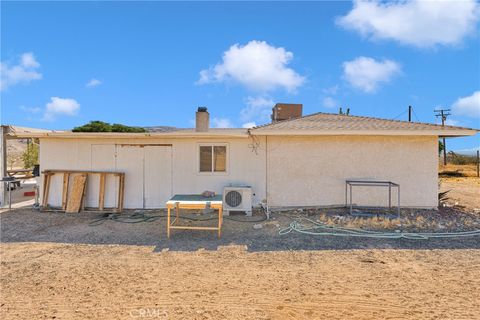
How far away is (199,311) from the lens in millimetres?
3008

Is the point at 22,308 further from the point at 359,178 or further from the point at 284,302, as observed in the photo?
the point at 359,178

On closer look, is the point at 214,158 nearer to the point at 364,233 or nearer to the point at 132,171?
the point at 132,171

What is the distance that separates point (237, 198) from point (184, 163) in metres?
1.97

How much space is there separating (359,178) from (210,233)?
4.69 metres

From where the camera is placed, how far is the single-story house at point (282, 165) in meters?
8.03

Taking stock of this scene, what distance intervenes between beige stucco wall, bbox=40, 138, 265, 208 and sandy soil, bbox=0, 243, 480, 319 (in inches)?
125

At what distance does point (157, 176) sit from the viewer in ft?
27.1

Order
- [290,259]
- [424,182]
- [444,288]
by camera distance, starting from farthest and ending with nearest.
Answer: [424,182], [290,259], [444,288]

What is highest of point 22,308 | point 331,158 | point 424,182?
point 331,158

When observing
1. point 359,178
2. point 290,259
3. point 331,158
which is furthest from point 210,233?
point 359,178

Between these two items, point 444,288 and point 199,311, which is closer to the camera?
point 199,311

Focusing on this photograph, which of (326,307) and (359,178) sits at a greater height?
(359,178)

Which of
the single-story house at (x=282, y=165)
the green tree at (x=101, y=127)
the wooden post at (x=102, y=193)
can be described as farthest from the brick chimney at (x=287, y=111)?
the green tree at (x=101, y=127)

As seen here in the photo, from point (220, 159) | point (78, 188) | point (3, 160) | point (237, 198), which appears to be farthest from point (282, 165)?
point (3, 160)
